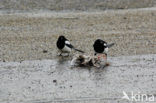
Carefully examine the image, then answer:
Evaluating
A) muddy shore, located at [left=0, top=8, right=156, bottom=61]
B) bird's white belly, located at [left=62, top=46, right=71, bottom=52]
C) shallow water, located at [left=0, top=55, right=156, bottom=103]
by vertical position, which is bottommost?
shallow water, located at [left=0, top=55, right=156, bottom=103]

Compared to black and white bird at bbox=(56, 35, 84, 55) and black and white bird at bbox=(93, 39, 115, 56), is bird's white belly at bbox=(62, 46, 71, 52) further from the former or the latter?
black and white bird at bbox=(93, 39, 115, 56)

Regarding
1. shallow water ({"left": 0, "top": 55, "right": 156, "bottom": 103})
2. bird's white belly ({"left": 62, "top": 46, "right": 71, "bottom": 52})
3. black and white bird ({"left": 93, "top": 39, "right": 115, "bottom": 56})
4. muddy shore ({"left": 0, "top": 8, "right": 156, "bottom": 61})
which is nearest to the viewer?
shallow water ({"left": 0, "top": 55, "right": 156, "bottom": 103})

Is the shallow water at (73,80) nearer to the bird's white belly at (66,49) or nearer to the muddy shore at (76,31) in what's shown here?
the bird's white belly at (66,49)

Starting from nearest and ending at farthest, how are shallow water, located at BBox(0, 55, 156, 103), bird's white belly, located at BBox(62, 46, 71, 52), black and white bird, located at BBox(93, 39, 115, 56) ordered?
shallow water, located at BBox(0, 55, 156, 103), black and white bird, located at BBox(93, 39, 115, 56), bird's white belly, located at BBox(62, 46, 71, 52)

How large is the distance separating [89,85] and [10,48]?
146 inches

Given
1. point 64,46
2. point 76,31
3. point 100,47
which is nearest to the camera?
point 100,47

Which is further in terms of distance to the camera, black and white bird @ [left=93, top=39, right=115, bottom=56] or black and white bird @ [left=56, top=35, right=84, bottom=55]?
black and white bird @ [left=56, top=35, right=84, bottom=55]

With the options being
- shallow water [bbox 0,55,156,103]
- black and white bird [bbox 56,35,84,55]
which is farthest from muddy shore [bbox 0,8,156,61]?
shallow water [bbox 0,55,156,103]

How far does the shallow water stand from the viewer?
27.1 feet

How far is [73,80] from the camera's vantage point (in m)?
9.32

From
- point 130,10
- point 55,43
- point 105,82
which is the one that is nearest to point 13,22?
point 55,43

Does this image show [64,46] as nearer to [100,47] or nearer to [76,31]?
[100,47]

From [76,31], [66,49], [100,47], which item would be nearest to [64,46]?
[66,49]

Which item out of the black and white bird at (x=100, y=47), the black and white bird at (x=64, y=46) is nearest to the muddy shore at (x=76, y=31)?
the black and white bird at (x=64, y=46)
